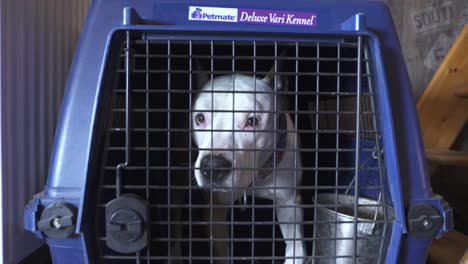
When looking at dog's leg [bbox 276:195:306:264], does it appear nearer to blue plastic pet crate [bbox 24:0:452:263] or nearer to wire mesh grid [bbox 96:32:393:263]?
wire mesh grid [bbox 96:32:393:263]

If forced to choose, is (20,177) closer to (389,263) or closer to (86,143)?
(86,143)

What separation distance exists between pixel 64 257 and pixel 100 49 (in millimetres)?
433

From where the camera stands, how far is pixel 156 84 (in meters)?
1.20

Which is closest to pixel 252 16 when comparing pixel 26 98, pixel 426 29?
pixel 26 98

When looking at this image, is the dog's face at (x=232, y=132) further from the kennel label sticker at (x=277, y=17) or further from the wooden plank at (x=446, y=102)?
the wooden plank at (x=446, y=102)

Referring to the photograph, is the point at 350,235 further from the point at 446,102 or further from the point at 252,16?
the point at 446,102

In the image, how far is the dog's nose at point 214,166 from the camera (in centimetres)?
96

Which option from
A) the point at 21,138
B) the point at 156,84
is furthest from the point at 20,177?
the point at 156,84

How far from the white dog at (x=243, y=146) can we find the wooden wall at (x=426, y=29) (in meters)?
1.06

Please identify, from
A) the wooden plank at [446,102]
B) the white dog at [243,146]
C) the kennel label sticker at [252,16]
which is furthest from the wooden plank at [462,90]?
the kennel label sticker at [252,16]

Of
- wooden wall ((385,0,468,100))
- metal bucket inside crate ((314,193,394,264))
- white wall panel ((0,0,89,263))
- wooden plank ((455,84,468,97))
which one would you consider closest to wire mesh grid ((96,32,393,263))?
metal bucket inside crate ((314,193,394,264))

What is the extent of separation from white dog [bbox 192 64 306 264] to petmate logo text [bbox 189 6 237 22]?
0.14 m

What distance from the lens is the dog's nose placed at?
0.96 m

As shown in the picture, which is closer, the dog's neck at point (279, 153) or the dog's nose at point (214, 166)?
the dog's nose at point (214, 166)
